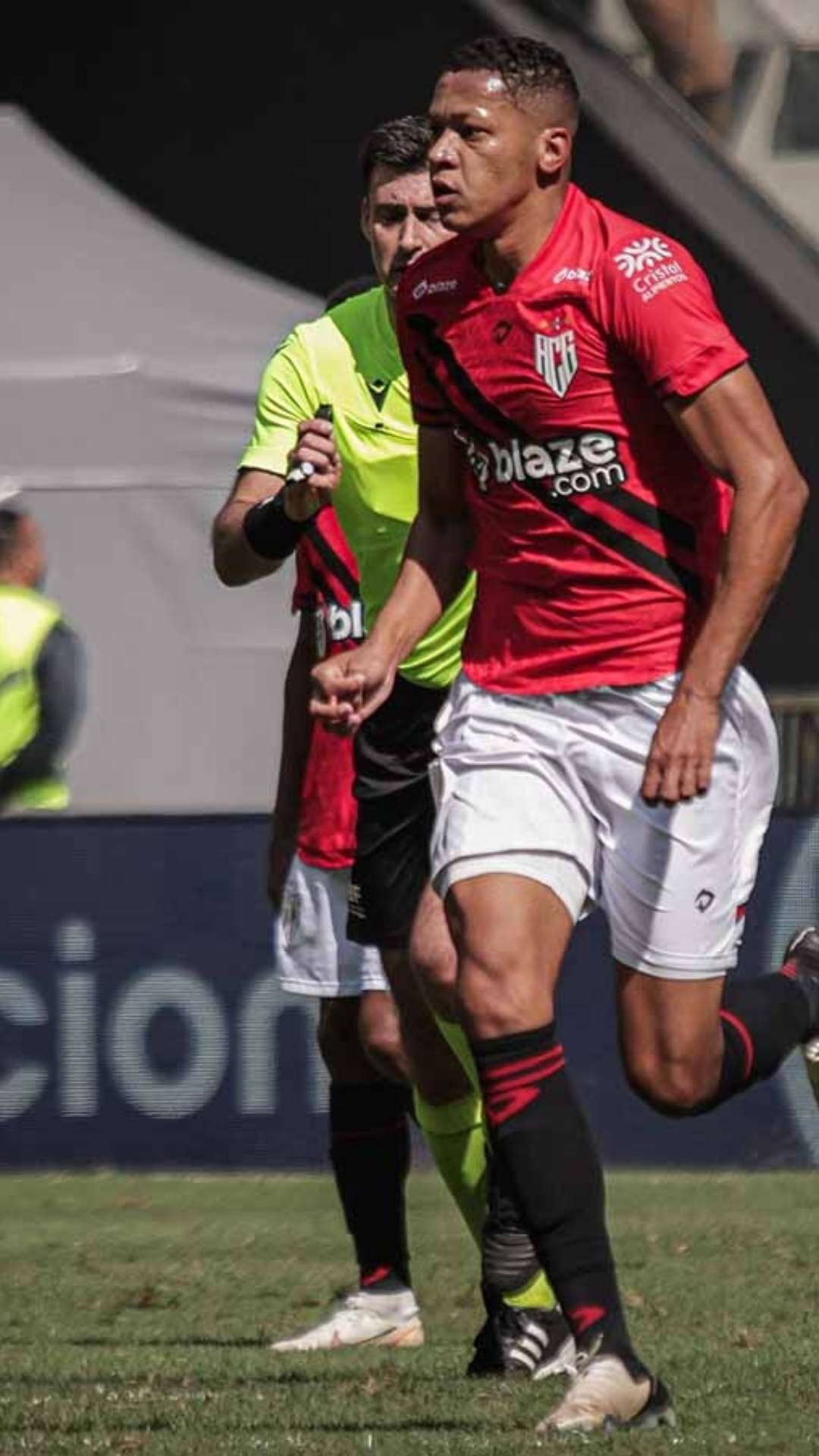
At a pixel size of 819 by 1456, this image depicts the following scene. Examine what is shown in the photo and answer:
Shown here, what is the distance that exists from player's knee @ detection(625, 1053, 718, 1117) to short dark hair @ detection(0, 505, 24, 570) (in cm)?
658

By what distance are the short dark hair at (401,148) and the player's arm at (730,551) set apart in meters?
1.60

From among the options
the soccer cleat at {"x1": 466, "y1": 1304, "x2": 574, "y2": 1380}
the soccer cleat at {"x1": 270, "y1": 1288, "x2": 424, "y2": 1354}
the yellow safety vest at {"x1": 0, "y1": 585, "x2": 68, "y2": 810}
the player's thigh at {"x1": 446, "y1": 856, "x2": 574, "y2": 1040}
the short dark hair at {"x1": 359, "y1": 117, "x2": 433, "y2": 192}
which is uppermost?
the short dark hair at {"x1": 359, "y1": 117, "x2": 433, "y2": 192}

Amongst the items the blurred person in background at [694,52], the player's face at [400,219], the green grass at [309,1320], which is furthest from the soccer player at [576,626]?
the blurred person in background at [694,52]

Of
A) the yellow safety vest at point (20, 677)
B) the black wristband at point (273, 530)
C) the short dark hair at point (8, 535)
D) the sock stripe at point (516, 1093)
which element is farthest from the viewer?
the short dark hair at point (8, 535)

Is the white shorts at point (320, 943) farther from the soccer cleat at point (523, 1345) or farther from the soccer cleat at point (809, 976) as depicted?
the soccer cleat at point (523, 1345)

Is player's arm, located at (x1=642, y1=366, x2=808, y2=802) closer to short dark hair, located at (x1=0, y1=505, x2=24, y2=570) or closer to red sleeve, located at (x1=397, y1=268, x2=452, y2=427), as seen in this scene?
red sleeve, located at (x1=397, y1=268, x2=452, y2=427)

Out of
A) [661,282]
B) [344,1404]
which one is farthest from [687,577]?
[344,1404]

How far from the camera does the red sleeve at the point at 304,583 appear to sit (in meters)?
7.20

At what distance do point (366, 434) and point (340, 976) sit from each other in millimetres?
1213

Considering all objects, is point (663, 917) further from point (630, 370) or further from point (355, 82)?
point (355, 82)

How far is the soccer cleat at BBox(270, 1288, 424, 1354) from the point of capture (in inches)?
264

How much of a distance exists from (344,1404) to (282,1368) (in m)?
0.77

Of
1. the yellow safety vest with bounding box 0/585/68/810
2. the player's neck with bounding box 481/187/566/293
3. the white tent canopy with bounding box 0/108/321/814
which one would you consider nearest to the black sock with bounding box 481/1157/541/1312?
the player's neck with bounding box 481/187/566/293

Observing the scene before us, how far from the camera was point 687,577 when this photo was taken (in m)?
5.48
